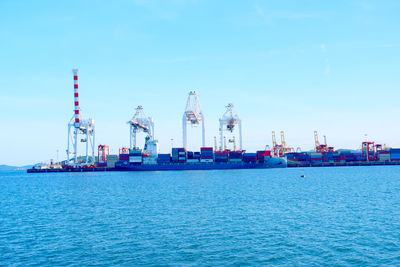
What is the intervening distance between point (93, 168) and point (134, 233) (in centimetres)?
12939

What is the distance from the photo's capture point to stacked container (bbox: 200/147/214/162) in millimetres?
125312

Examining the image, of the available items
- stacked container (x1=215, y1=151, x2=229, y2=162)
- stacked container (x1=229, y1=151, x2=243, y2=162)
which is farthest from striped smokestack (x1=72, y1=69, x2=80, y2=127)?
stacked container (x1=229, y1=151, x2=243, y2=162)

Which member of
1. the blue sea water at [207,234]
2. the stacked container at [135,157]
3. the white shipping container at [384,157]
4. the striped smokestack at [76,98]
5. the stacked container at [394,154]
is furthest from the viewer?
the white shipping container at [384,157]

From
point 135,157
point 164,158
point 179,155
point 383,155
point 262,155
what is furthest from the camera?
point 383,155

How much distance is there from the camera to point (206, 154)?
413 feet

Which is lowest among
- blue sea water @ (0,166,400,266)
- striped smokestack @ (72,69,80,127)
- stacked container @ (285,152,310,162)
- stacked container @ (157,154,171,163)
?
blue sea water @ (0,166,400,266)

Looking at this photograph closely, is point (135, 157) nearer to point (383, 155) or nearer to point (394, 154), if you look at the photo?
point (383, 155)

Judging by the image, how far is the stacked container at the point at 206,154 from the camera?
12531cm

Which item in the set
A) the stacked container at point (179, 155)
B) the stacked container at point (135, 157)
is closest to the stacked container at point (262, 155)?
the stacked container at point (179, 155)

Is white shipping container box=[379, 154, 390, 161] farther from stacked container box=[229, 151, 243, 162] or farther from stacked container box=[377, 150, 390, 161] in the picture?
stacked container box=[229, 151, 243, 162]

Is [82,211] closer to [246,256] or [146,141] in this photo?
[246,256]

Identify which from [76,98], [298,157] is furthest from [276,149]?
[76,98]

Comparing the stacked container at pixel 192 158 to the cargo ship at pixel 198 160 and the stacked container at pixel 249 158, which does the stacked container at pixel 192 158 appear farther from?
the stacked container at pixel 249 158

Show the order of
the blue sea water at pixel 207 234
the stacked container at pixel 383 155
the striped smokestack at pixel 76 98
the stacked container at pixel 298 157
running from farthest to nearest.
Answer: the stacked container at pixel 383 155, the stacked container at pixel 298 157, the striped smokestack at pixel 76 98, the blue sea water at pixel 207 234
